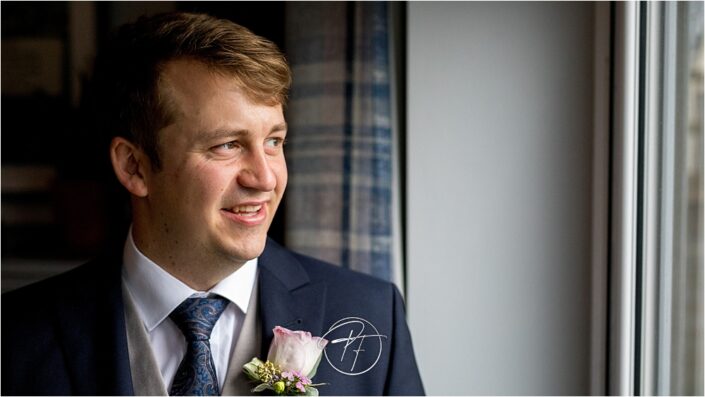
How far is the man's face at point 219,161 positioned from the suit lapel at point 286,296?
132 mm

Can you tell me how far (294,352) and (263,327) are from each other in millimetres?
86

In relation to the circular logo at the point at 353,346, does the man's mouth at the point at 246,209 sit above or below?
above

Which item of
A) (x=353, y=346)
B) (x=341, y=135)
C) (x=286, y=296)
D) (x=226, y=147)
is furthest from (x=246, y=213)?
(x=341, y=135)

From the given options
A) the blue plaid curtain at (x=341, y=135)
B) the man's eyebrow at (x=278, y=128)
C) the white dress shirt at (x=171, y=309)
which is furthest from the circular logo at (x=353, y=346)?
the blue plaid curtain at (x=341, y=135)

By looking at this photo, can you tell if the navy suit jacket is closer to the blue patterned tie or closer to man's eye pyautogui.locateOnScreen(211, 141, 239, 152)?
the blue patterned tie

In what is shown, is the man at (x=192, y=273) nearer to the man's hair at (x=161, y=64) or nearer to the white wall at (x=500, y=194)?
the man's hair at (x=161, y=64)

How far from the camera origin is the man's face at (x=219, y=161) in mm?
1297

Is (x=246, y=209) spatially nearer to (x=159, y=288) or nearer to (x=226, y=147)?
(x=226, y=147)

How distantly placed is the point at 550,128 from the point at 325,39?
0.64m

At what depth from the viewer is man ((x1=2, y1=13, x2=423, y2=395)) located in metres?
1.31

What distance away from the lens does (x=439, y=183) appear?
1.92m

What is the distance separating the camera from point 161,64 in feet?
4.33

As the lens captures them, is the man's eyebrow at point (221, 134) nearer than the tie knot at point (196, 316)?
Yes

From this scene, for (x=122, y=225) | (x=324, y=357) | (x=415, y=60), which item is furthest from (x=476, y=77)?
(x=122, y=225)
